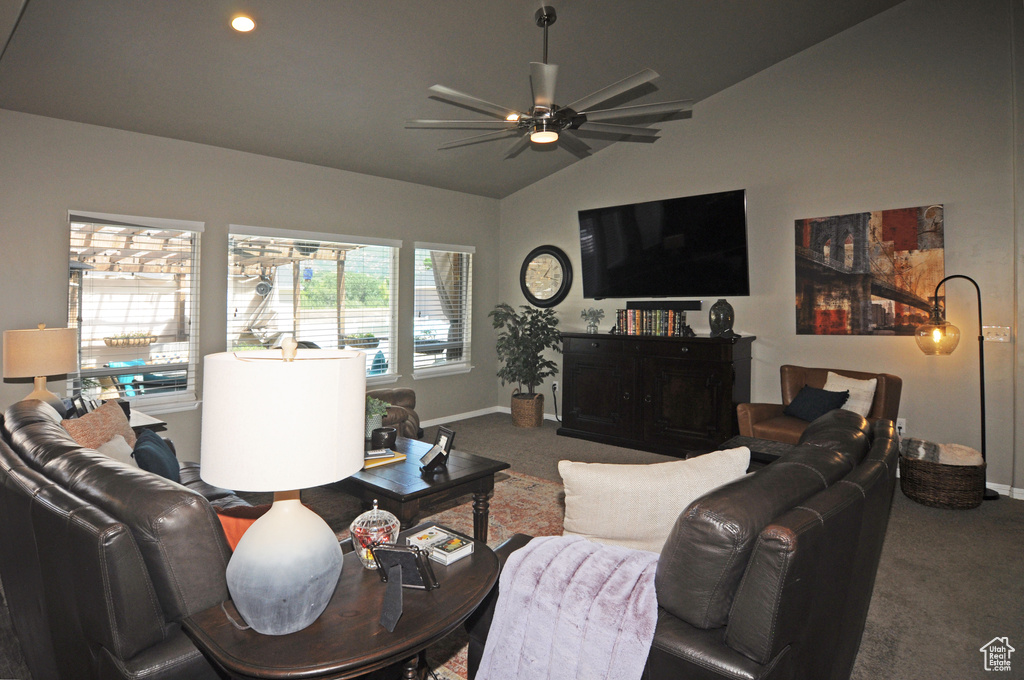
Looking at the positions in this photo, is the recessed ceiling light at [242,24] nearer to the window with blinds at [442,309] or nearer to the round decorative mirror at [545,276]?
the window with blinds at [442,309]

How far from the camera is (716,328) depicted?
16.3 feet

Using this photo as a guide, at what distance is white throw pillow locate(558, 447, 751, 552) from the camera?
1.58 m

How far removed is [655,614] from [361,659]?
2.22 feet

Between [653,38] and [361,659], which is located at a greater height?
[653,38]

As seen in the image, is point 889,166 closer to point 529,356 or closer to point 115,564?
point 529,356

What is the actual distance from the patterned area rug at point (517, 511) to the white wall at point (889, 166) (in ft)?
A: 7.89

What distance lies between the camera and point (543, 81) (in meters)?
2.80

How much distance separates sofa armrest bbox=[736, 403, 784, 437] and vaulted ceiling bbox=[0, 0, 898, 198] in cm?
263

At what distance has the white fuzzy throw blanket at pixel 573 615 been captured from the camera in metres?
1.32

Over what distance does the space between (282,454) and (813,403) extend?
4.12 meters

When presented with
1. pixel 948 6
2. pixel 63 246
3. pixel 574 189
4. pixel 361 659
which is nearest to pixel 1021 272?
pixel 948 6

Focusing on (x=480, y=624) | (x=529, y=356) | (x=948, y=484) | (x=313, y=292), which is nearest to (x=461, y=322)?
(x=529, y=356)

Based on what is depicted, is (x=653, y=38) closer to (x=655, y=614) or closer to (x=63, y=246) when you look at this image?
(x=655, y=614)

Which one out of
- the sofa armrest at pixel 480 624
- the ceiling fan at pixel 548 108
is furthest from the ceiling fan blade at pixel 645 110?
the sofa armrest at pixel 480 624
